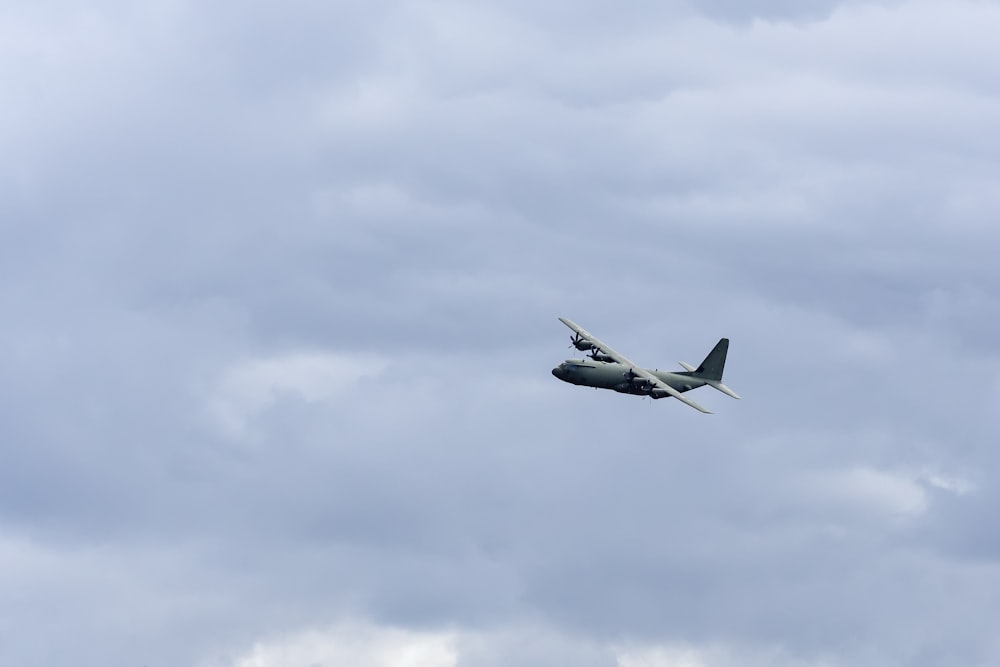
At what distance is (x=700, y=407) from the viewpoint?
19388cm
